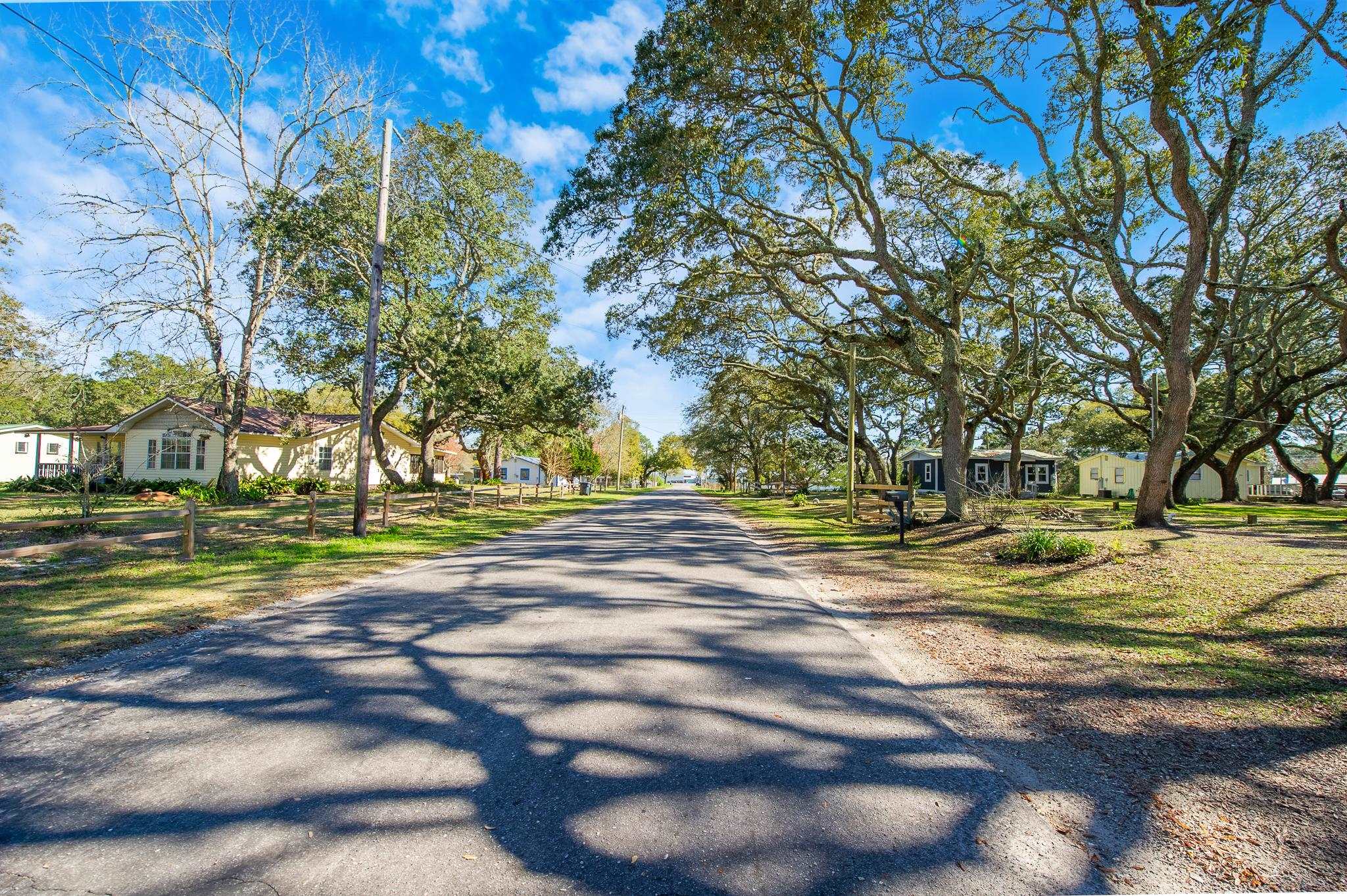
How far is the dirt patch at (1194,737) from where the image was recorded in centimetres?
255

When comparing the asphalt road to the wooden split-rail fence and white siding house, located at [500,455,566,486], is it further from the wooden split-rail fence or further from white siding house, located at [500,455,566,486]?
white siding house, located at [500,455,566,486]

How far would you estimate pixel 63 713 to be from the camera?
381 centimetres

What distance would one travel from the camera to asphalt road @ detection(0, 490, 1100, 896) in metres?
2.33

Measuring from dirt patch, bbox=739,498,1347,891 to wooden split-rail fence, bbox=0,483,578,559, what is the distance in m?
8.76

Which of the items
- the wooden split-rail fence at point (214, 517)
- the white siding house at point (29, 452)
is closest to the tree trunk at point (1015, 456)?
the wooden split-rail fence at point (214, 517)

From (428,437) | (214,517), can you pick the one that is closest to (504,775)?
(214,517)

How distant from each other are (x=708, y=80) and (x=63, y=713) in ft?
42.6

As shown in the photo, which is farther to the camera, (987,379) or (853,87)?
(987,379)

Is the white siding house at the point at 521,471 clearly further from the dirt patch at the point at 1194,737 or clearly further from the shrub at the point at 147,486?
the dirt patch at the point at 1194,737

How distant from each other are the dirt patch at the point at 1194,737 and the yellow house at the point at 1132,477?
3984 centimetres

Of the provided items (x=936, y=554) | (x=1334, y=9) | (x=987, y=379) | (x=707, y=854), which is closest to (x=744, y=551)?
(x=936, y=554)

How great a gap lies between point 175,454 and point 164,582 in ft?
87.1

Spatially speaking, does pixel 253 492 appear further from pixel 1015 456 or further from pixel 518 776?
pixel 1015 456

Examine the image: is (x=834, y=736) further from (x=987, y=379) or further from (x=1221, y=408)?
(x=1221, y=408)
